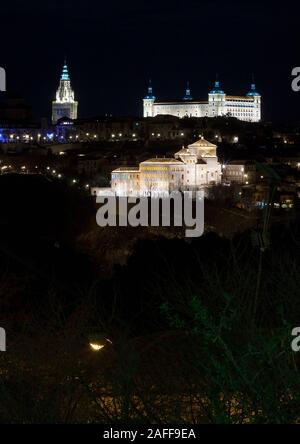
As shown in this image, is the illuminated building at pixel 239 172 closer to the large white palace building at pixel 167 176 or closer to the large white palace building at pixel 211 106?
the large white palace building at pixel 167 176

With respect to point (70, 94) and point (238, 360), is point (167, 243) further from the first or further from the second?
point (70, 94)

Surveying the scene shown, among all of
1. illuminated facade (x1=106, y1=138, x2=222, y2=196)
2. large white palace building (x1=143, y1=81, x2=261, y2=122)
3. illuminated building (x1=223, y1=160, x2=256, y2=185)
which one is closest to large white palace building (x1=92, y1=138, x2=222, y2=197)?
illuminated facade (x1=106, y1=138, x2=222, y2=196)

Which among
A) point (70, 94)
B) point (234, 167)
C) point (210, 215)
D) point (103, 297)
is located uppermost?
point (70, 94)

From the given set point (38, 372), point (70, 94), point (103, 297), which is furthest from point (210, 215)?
point (70, 94)

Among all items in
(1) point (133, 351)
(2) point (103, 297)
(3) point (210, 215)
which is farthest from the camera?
(3) point (210, 215)

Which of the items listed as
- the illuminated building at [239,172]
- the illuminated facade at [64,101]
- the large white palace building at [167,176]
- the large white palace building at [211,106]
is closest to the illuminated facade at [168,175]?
the large white palace building at [167,176]

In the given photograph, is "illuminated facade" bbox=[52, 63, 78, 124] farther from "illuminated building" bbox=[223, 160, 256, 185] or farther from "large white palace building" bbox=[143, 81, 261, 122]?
"illuminated building" bbox=[223, 160, 256, 185]
